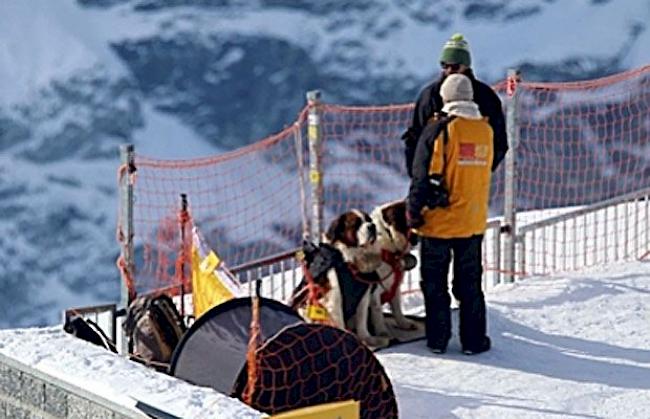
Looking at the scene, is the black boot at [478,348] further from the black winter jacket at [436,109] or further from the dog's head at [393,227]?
the black winter jacket at [436,109]

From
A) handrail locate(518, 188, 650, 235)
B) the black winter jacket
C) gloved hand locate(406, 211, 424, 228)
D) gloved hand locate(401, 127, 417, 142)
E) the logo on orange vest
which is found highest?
the black winter jacket

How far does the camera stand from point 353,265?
22.4 feet

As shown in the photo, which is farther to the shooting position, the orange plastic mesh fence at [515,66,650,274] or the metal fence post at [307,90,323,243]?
the orange plastic mesh fence at [515,66,650,274]

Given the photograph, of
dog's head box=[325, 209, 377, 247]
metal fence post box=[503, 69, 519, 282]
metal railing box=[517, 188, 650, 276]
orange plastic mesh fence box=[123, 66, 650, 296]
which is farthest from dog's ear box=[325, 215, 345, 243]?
orange plastic mesh fence box=[123, 66, 650, 296]

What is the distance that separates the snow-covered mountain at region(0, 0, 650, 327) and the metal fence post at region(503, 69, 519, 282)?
865 centimetres

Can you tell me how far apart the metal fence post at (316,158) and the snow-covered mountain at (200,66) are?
9012 millimetres

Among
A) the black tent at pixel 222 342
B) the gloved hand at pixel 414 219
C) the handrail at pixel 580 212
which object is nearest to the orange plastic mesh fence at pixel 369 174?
the handrail at pixel 580 212

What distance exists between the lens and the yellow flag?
657cm

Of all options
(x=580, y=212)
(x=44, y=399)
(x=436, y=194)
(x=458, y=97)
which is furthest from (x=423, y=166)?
(x=580, y=212)

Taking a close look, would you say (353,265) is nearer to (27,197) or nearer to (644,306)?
(644,306)

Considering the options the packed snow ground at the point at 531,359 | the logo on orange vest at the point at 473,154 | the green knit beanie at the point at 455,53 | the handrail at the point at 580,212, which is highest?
the green knit beanie at the point at 455,53

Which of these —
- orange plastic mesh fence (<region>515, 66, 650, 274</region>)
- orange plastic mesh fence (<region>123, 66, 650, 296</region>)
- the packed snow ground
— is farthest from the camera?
orange plastic mesh fence (<region>123, 66, 650, 296</region>)

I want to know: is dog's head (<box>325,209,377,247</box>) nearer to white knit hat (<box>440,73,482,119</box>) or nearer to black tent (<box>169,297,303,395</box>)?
white knit hat (<box>440,73,482,119</box>)

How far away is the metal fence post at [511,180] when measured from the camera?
835 cm
